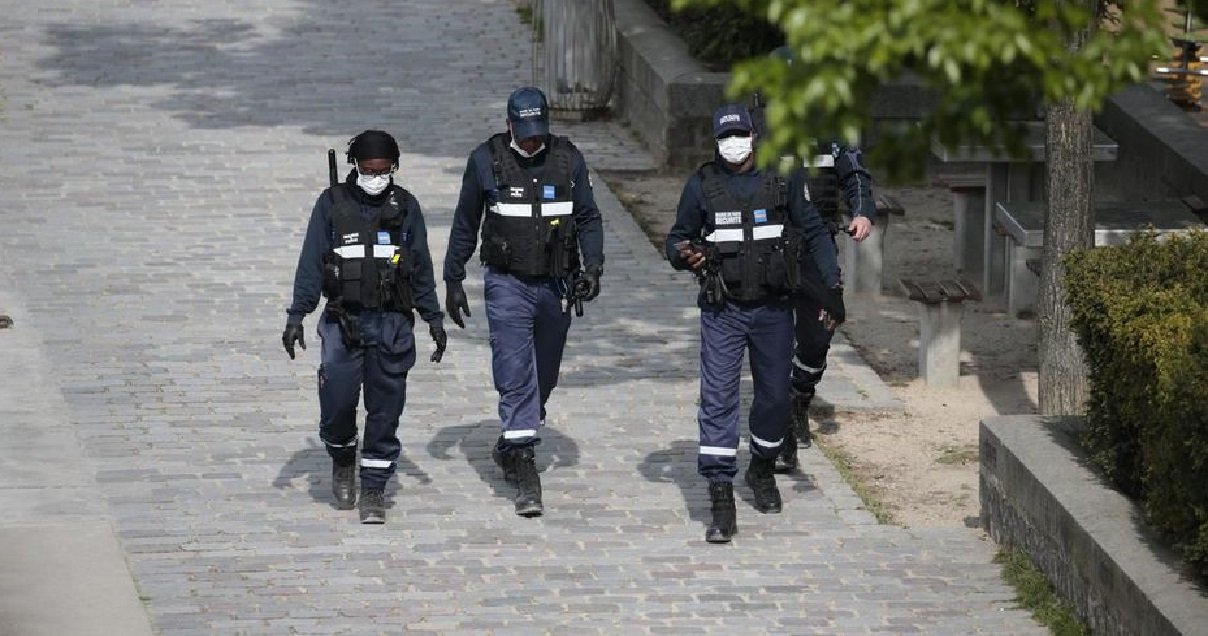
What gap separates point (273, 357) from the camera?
12422mm

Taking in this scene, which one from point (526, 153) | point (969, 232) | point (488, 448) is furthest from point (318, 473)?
point (969, 232)

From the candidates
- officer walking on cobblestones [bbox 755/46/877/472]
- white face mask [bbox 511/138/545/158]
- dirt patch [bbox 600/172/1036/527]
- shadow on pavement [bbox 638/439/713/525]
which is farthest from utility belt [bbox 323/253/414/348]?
dirt patch [bbox 600/172/1036/527]

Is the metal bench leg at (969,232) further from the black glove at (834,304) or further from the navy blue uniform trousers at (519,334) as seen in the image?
the navy blue uniform trousers at (519,334)

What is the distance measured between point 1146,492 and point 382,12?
15.2m

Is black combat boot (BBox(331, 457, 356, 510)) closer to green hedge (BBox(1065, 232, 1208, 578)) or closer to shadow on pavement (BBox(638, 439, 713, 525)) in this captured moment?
shadow on pavement (BBox(638, 439, 713, 525))

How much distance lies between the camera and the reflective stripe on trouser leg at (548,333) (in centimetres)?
992

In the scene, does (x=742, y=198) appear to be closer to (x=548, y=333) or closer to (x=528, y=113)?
(x=528, y=113)

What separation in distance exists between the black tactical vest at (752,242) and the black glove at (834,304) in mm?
451

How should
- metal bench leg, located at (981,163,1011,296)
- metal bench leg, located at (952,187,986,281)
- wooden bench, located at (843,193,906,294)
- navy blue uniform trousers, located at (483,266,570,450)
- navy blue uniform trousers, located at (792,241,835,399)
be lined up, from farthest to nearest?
1. metal bench leg, located at (952,187,986,281)
2. metal bench leg, located at (981,163,1011,296)
3. wooden bench, located at (843,193,906,294)
4. navy blue uniform trousers, located at (792,241,835,399)
5. navy blue uniform trousers, located at (483,266,570,450)

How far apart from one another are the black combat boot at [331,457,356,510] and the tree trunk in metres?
3.37

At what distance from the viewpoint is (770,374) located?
9.67 m

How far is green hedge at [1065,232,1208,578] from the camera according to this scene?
783cm

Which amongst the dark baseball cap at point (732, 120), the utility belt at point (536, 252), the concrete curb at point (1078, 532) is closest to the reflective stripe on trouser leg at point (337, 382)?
the utility belt at point (536, 252)

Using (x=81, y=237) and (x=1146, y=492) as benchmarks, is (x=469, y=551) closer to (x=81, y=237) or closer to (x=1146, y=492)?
(x=1146, y=492)
